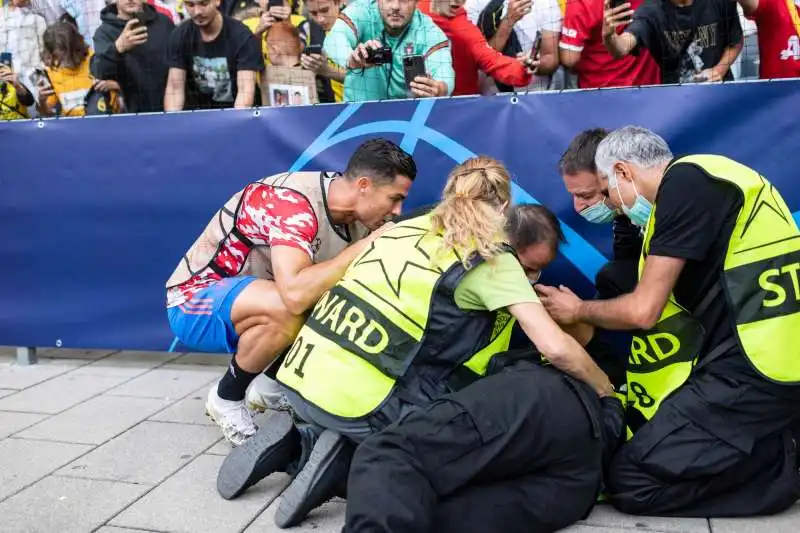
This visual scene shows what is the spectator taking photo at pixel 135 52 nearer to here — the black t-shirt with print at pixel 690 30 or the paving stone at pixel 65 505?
the paving stone at pixel 65 505

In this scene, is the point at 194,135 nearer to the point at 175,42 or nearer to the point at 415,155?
the point at 175,42

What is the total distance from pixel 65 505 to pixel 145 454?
0.49 m

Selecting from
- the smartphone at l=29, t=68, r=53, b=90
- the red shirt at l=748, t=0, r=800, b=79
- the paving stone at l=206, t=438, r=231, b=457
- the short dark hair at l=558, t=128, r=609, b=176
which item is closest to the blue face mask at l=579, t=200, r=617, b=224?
the short dark hair at l=558, t=128, r=609, b=176

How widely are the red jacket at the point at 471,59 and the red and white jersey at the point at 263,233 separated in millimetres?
1182

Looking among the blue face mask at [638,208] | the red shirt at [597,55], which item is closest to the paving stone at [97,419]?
the blue face mask at [638,208]

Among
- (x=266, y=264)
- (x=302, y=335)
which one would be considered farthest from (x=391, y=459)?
(x=266, y=264)

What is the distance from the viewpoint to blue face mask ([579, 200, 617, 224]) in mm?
3375

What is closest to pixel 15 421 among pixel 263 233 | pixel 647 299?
pixel 263 233

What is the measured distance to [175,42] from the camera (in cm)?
485

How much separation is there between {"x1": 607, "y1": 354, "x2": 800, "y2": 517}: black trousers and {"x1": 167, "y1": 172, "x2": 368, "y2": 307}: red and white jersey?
5.11 ft

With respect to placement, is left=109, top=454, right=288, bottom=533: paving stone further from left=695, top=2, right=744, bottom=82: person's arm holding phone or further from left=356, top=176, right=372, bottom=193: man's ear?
left=695, top=2, right=744, bottom=82: person's arm holding phone

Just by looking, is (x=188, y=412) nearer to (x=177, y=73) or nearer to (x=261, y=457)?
(x=261, y=457)

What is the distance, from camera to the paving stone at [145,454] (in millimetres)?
3271

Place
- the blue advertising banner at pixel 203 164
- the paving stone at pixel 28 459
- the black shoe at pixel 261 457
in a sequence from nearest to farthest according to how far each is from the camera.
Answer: the black shoe at pixel 261 457
the paving stone at pixel 28 459
the blue advertising banner at pixel 203 164
